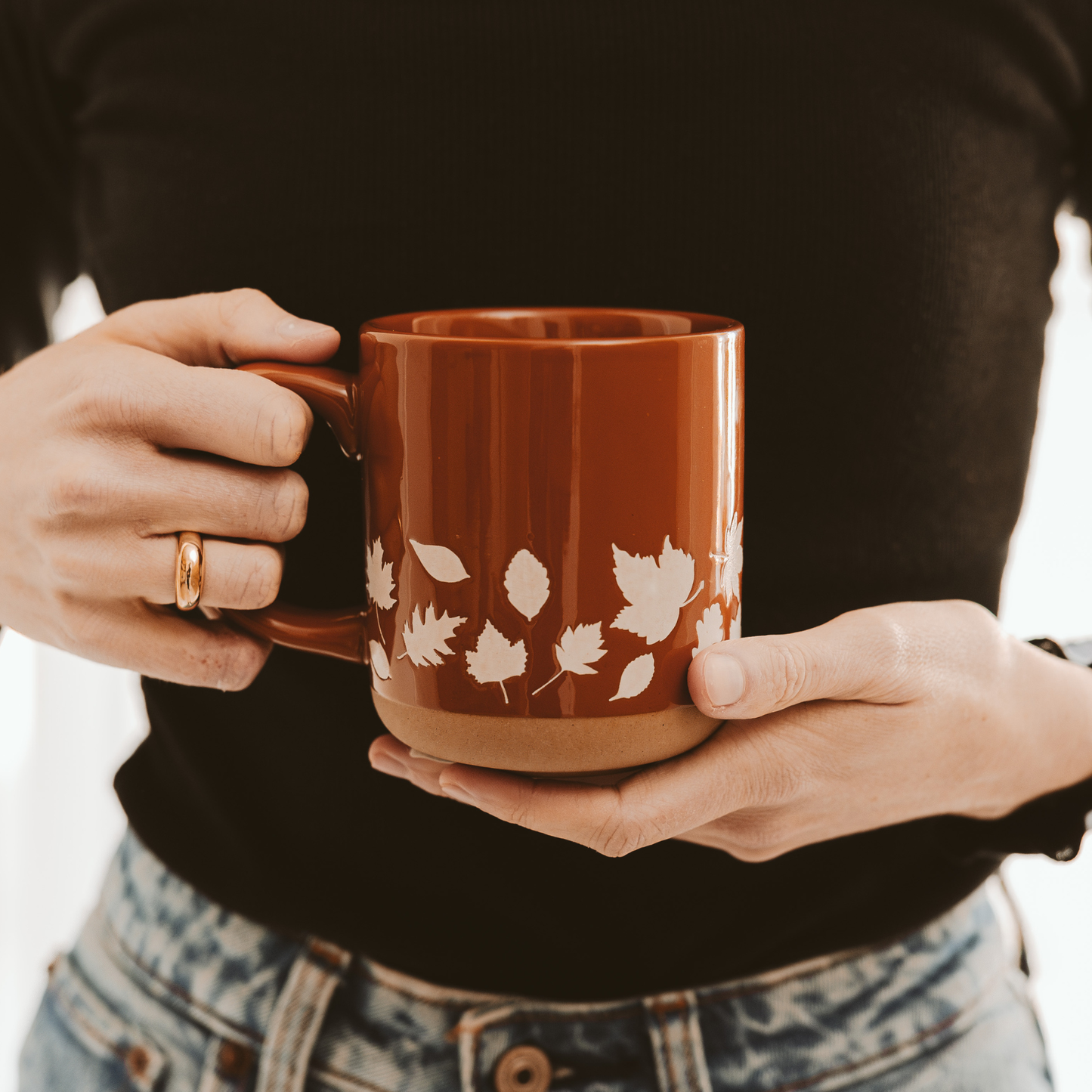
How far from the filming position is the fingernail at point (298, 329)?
0.52m

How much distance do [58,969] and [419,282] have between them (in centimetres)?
67

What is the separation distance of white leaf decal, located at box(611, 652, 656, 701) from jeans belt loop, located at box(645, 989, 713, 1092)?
0.34 m

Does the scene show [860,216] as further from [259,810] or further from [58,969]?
[58,969]

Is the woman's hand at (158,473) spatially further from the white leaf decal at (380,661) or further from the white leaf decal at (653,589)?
the white leaf decal at (653,589)

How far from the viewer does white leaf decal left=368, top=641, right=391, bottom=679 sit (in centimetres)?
52

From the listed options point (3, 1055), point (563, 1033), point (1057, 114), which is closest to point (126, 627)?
point (563, 1033)

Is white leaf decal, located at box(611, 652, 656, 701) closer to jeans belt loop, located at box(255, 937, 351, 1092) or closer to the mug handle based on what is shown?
the mug handle

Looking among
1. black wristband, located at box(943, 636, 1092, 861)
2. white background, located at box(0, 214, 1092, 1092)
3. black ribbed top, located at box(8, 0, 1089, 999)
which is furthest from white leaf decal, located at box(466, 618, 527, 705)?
white background, located at box(0, 214, 1092, 1092)

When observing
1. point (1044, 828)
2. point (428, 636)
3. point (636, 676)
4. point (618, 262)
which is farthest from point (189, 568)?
point (1044, 828)

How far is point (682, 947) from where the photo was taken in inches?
27.8

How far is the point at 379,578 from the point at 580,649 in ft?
0.40

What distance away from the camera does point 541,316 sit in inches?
23.5

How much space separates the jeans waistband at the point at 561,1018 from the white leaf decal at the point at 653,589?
375 mm

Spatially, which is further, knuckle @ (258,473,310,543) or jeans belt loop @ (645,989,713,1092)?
jeans belt loop @ (645,989,713,1092)
